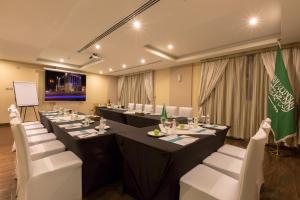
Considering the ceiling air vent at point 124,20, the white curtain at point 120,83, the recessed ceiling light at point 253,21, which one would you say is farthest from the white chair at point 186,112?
the white curtain at point 120,83

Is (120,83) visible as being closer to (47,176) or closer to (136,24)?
(136,24)

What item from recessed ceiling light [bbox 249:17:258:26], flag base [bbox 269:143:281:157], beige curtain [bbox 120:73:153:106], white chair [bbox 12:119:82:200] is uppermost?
recessed ceiling light [bbox 249:17:258:26]

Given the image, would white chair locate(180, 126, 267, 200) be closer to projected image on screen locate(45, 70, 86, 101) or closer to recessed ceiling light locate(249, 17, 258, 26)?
recessed ceiling light locate(249, 17, 258, 26)

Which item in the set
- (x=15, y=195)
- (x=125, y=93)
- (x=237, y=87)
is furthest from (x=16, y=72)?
(x=237, y=87)

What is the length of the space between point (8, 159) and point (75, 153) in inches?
72.6

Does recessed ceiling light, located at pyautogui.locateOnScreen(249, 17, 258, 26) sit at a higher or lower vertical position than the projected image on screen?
higher

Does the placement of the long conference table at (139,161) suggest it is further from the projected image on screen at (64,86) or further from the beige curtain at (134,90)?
the projected image on screen at (64,86)

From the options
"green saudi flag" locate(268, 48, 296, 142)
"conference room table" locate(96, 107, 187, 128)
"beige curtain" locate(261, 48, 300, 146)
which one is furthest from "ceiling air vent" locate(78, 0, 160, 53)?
"beige curtain" locate(261, 48, 300, 146)

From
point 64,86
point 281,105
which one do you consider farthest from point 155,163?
point 64,86

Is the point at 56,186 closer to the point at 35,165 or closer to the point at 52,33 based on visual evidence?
the point at 35,165

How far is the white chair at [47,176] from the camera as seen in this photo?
142cm

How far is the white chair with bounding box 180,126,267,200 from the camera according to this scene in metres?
1.10

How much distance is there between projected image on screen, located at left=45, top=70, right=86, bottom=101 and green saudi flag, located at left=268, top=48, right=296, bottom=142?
7391 millimetres

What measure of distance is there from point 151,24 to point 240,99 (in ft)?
10.6
